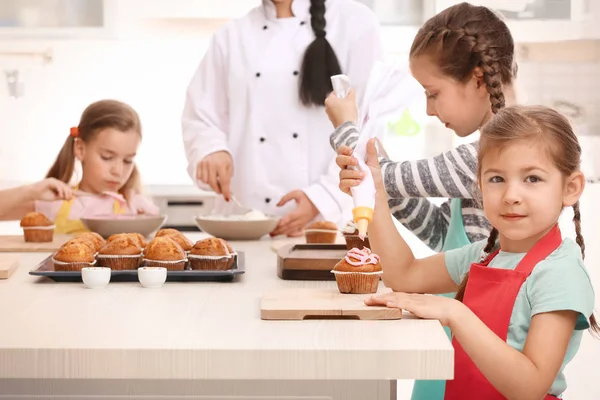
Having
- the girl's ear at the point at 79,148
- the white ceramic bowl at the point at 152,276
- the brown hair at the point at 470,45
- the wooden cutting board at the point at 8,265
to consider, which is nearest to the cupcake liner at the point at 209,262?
the white ceramic bowl at the point at 152,276

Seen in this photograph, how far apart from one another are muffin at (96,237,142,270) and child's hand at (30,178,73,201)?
0.88 meters

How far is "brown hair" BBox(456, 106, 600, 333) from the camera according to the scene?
128cm

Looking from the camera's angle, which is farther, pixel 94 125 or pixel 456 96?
pixel 94 125

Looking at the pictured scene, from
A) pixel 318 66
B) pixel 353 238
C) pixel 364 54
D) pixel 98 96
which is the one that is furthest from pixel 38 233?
pixel 98 96

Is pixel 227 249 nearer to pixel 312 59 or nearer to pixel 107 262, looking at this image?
pixel 107 262

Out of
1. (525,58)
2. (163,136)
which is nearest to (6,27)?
(163,136)

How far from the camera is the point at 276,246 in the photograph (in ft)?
6.75

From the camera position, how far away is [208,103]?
2.87 metres

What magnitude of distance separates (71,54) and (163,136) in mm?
622

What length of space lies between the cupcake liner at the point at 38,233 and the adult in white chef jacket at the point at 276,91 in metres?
0.64

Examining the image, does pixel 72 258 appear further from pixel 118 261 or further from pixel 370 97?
pixel 370 97

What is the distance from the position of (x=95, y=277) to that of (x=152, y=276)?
0.31 feet

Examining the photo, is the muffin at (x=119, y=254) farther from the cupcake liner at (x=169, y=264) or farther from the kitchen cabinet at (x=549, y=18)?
the kitchen cabinet at (x=549, y=18)

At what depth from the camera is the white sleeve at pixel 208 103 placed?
2.82m
